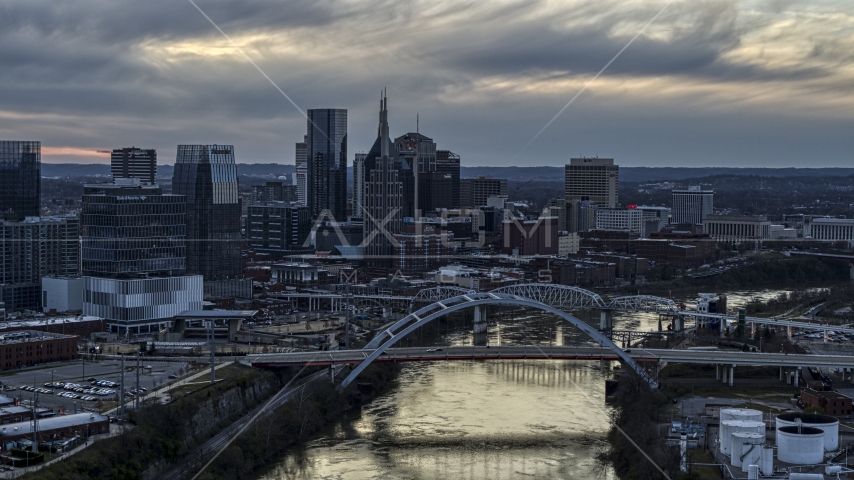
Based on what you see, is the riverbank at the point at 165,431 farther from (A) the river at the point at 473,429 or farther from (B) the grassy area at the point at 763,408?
(B) the grassy area at the point at 763,408

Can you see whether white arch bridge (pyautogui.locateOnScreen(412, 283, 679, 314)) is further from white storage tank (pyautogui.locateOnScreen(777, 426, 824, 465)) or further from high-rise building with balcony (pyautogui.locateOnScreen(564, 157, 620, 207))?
high-rise building with balcony (pyautogui.locateOnScreen(564, 157, 620, 207))

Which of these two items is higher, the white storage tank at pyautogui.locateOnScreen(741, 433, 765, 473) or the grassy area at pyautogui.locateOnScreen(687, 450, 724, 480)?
the white storage tank at pyautogui.locateOnScreen(741, 433, 765, 473)

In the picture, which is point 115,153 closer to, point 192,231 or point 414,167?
point 414,167

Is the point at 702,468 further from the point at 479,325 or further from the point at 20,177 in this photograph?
the point at 20,177

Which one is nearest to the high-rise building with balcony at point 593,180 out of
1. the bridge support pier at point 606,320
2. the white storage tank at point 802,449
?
the bridge support pier at point 606,320

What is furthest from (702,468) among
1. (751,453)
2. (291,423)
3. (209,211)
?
(209,211)

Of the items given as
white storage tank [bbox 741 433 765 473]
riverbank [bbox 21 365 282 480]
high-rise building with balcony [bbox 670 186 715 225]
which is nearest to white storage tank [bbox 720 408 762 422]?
white storage tank [bbox 741 433 765 473]

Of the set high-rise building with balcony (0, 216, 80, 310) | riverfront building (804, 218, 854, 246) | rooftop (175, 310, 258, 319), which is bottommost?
rooftop (175, 310, 258, 319)

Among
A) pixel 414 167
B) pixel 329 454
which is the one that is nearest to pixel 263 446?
pixel 329 454
